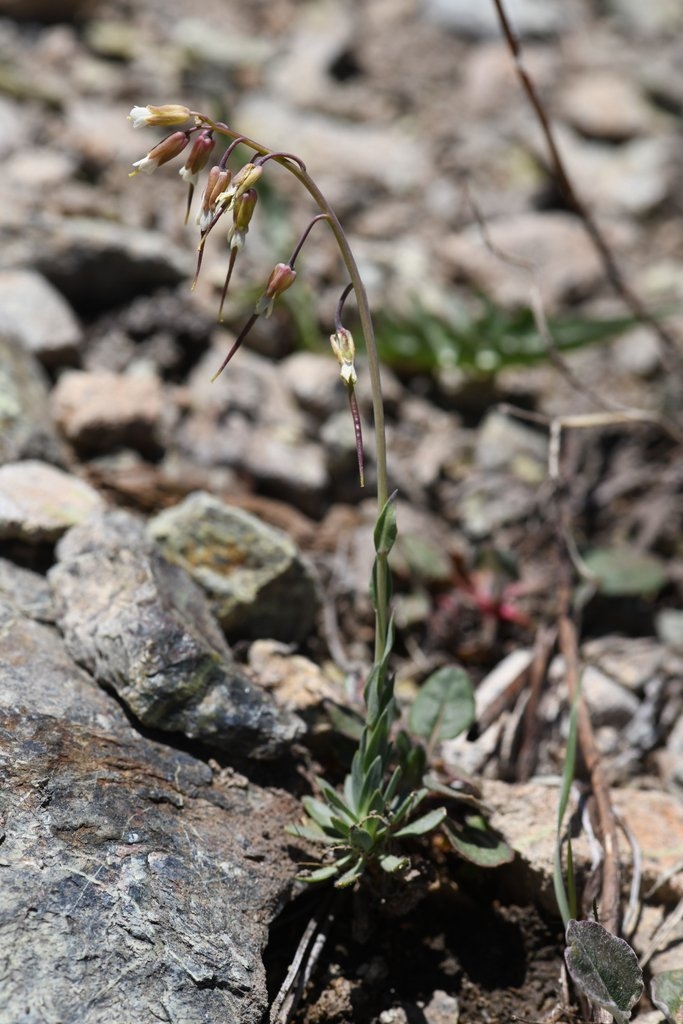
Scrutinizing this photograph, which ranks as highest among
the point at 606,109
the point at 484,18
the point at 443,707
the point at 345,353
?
the point at 484,18

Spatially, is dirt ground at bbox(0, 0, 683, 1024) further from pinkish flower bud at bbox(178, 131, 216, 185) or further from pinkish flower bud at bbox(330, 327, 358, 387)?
pinkish flower bud at bbox(178, 131, 216, 185)

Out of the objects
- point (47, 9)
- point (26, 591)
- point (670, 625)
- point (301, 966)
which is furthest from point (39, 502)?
point (47, 9)

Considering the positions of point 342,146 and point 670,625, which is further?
point 342,146

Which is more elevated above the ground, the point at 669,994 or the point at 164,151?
the point at 164,151

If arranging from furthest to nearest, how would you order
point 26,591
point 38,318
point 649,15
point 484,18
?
point 649,15 < point 484,18 < point 38,318 < point 26,591

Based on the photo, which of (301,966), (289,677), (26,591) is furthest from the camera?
(289,677)

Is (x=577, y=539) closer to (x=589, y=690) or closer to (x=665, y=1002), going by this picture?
(x=589, y=690)

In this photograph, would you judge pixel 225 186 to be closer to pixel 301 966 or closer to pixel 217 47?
pixel 301 966

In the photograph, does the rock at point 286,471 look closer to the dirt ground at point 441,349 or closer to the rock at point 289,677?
the dirt ground at point 441,349
